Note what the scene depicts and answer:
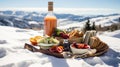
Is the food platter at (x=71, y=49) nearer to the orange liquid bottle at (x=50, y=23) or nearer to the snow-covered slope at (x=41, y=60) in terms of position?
the snow-covered slope at (x=41, y=60)

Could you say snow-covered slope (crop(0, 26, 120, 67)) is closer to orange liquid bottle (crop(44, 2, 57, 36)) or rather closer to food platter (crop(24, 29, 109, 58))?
food platter (crop(24, 29, 109, 58))

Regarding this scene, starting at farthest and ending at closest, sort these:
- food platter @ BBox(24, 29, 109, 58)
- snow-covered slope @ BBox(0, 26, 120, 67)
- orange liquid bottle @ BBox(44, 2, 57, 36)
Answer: orange liquid bottle @ BBox(44, 2, 57, 36)
food platter @ BBox(24, 29, 109, 58)
snow-covered slope @ BBox(0, 26, 120, 67)

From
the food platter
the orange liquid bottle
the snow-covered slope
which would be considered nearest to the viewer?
the snow-covered slope

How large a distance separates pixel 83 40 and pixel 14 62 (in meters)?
1.18

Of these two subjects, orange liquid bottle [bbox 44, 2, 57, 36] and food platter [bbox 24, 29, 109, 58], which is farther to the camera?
orange liquid bottle [bbox 44, 2, 57, 36]

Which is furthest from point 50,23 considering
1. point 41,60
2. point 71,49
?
point 41,60

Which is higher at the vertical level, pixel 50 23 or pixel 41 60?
pixel 50 23

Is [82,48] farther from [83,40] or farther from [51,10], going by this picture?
[51,10]

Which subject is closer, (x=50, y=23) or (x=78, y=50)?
(x=78, y=50)

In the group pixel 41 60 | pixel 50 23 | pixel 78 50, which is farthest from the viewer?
pixel 50 23

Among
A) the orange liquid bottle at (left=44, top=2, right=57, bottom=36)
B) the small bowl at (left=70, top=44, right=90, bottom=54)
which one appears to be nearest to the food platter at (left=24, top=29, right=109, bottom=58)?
the small bowl at (left=70, top=44, right=90, bottom=54)

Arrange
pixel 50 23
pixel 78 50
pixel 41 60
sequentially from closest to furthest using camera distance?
pixel 41 60
pixel 78 50
pixel 50 23

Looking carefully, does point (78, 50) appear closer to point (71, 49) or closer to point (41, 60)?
point (71, 49)

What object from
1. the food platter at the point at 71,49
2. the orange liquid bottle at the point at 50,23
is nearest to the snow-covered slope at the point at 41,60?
the food platter at the point at 71,49
